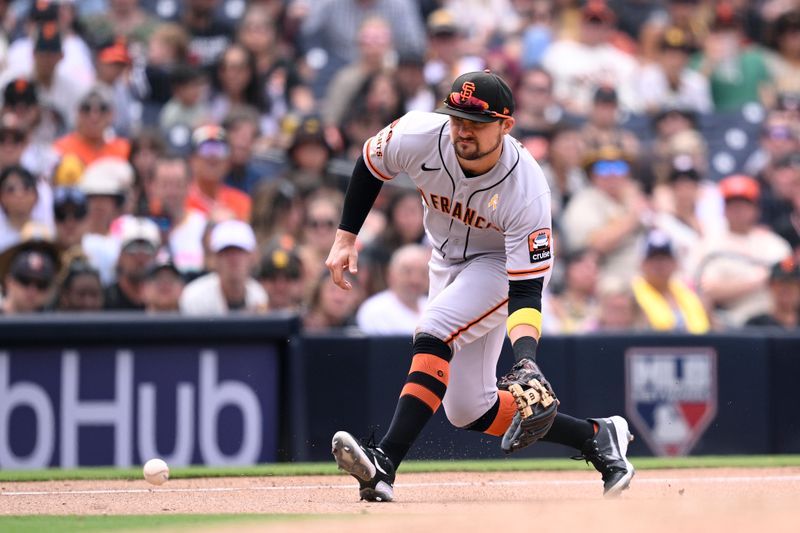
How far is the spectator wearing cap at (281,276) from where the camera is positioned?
859 cm

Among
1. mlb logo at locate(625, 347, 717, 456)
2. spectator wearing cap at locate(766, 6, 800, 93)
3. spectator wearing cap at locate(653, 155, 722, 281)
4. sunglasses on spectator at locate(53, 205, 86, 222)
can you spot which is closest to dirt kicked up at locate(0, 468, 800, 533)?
mlb logo at locate(625, 347, 717, 456)

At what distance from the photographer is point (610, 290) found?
9156 millimetres

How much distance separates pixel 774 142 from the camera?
11289mm

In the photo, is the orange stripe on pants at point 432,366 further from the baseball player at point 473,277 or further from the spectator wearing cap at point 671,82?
the spectator wearing cap at point 671,82

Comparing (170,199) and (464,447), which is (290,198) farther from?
(464,447)

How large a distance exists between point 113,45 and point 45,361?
11.0 feet

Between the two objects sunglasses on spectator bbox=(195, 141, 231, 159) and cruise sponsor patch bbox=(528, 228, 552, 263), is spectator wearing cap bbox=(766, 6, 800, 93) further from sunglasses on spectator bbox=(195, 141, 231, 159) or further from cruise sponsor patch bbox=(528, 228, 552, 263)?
cruise sponsor patch bbox=(528, 228, 552, 263)

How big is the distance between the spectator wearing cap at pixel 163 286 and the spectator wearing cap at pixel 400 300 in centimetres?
121

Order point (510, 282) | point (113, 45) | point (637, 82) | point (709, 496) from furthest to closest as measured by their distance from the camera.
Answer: point (637, 82) < point (113, 45) < point (709, 496) < point (510, 282)

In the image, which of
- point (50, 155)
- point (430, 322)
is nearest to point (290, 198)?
point (50, 155)

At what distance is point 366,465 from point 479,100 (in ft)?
5.06

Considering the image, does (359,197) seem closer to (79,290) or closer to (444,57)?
(79,290)

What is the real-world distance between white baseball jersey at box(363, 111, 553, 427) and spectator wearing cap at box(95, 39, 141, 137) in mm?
4868

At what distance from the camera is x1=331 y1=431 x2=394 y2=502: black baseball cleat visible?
214 inches
